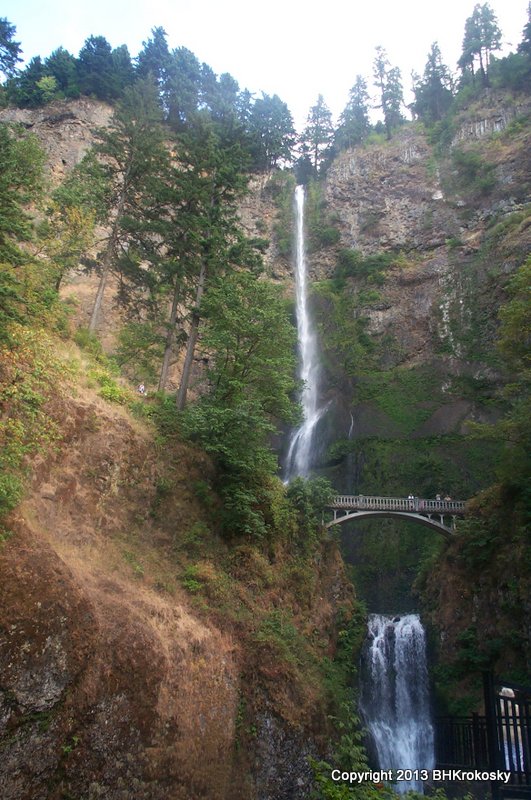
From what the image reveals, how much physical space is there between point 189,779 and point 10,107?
54.3 m

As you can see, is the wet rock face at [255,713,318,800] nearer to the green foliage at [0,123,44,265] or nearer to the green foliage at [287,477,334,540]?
the green foliage at [287,477,334,540]

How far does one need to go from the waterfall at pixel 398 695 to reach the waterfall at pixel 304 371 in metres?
11.2

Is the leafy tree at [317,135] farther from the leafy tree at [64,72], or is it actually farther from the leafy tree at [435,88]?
the leafy tree at [64,72]

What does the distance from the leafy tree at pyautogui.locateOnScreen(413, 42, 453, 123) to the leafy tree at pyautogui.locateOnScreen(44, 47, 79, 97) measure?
35822 millimetres

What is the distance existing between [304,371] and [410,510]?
1631cm

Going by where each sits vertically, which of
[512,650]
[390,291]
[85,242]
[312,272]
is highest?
[312,272]

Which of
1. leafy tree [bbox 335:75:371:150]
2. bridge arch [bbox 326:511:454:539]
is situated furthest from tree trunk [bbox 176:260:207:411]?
leafy tree [bbox 335:75:371:150]

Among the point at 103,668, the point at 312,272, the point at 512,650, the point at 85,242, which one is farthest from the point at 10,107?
the point at 512,650

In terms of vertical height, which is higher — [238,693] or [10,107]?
[10,107]

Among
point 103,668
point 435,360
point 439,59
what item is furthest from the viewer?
point 439,59

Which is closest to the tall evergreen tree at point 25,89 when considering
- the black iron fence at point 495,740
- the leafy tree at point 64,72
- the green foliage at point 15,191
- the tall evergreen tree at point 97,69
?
the leafy tree at point 64,72

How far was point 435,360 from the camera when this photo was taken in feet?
122

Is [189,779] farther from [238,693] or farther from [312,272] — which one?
[312,272]

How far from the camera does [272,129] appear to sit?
55094 millimetres
